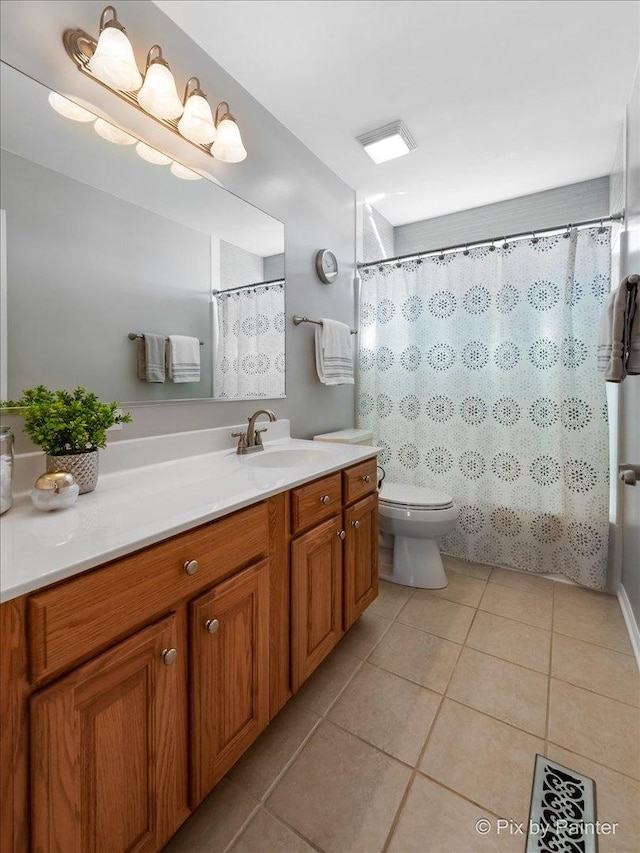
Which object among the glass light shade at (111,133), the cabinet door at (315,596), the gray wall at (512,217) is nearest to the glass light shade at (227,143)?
the glass light shade at (111,133)

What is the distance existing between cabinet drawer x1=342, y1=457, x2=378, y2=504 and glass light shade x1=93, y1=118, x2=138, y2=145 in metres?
1.31

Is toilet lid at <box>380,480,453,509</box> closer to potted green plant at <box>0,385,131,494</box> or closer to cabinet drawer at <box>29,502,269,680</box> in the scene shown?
cabinet drawer at <box>29,502,269,680</box>

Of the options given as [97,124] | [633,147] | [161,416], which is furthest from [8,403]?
[633,147]

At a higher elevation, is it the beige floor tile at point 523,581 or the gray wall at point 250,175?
the gray wall at point 250,175

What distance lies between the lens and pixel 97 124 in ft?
3.76

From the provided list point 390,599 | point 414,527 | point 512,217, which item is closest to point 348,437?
point 414,527

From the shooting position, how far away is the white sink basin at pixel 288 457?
4.99 ft

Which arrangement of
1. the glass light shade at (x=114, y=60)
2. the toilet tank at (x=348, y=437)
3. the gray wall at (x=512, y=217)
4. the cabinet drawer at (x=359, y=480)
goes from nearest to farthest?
the glass light shade at (x=114, y=60)
the cabinet drawer at (x=359, y=480)
the toilet tank at (x=348, y=437)
the gray wall at (x=512, y=217)

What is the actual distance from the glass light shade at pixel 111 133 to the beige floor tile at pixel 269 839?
1.95 m

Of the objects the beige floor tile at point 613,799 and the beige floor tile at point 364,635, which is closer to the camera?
the beige floor tile at point 613,799

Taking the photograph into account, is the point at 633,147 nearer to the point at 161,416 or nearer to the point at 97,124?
the point at 97,124

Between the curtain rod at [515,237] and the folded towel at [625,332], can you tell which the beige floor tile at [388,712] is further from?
the curtain rod at [515,237]

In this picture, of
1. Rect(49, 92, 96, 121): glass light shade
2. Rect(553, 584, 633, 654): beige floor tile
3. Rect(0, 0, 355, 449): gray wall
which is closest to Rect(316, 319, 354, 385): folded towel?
Rect(0, 0, 355, 449): gray wall

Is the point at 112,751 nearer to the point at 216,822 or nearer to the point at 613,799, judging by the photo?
the point at 216,822
